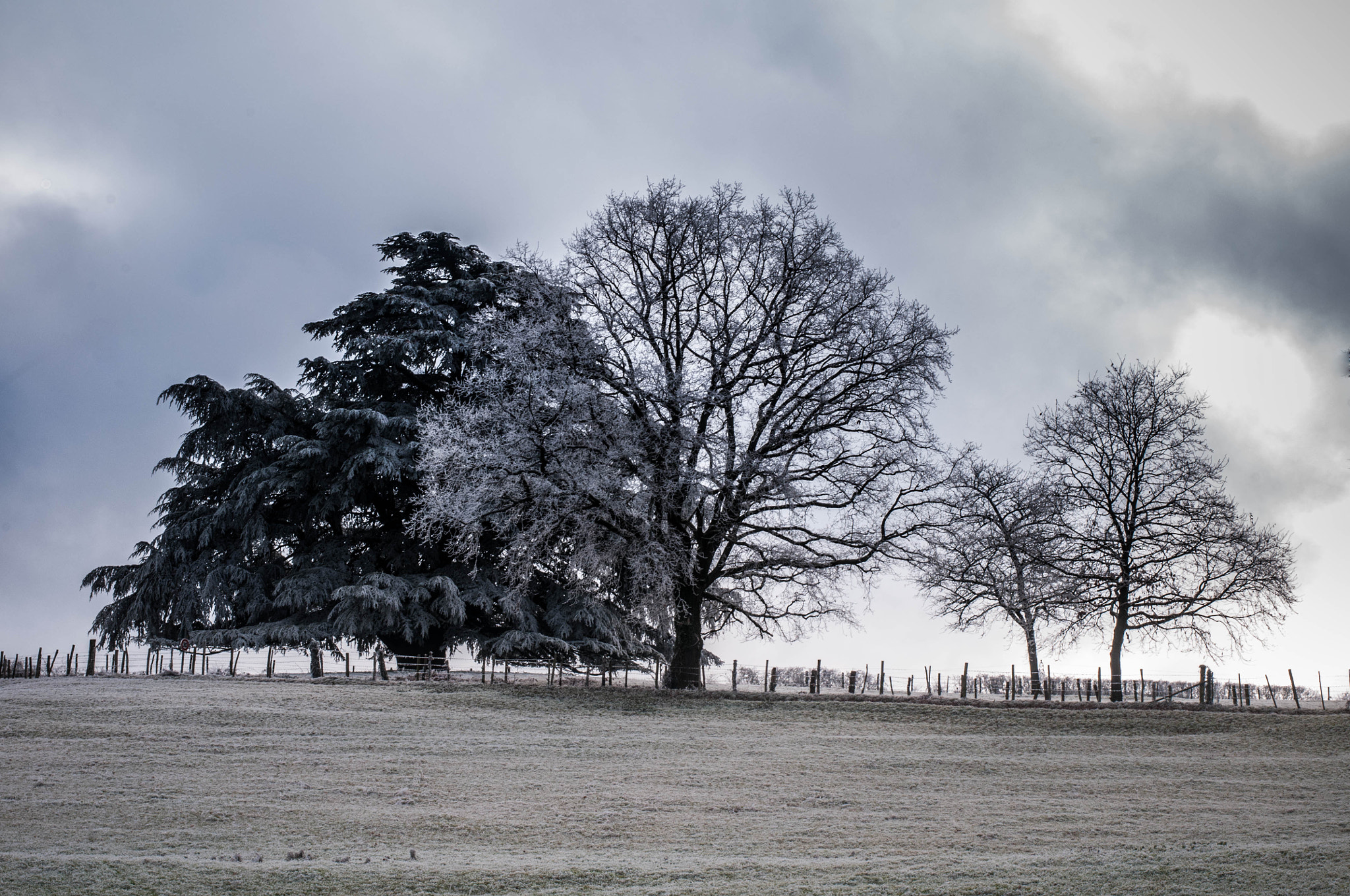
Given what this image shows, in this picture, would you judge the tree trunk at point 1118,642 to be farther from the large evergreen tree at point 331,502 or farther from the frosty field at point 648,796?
the large evergreen tree at point 331,502

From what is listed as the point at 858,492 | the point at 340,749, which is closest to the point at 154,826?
the point at 340,749

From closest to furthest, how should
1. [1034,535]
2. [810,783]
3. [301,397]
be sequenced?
[810,783]
[1034,535]
[301,397]

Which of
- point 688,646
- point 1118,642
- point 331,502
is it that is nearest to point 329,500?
point 331,502

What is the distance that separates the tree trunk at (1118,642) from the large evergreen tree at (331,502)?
19.3m

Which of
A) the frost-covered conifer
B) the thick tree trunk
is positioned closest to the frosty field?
the thick tree trunk

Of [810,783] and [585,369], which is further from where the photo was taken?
[585,369]

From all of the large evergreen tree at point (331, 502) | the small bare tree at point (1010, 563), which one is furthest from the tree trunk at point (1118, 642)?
the large evergreen tree at point (331, 502)

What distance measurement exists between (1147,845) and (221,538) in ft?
97.4

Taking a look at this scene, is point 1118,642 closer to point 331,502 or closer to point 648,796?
point 648,796

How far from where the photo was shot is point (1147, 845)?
1193cm

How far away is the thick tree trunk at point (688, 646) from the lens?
27.0 m

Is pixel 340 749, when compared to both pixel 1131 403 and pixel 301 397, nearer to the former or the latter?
pixel 301 397

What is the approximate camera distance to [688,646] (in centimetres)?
2761

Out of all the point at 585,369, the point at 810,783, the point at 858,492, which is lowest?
the point at 810,783
